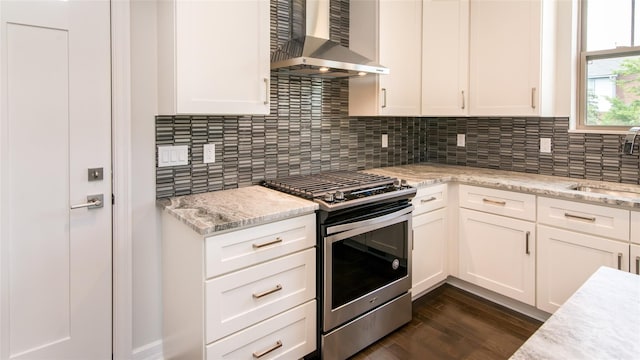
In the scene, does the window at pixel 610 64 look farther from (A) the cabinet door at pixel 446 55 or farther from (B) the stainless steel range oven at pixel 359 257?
(B) the stainless steel range oven at pixel 359 257

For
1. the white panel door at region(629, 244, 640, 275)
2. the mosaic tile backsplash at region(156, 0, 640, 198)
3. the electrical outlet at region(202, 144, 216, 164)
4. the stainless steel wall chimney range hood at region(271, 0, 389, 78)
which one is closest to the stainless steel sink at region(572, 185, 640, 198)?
the mosaic tile backsplash at region(156, 0, 640, 198)

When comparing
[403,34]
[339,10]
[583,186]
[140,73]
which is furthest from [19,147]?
[583,186]

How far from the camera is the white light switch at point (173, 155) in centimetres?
210

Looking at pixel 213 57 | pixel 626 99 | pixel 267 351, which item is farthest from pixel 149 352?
pixel 626 99

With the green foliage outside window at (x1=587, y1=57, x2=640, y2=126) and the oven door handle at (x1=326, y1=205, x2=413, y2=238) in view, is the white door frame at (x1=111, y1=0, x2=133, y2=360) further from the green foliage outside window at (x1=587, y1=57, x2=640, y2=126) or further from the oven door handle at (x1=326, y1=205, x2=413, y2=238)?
the green foliage outside window at (x1=587, y1=57, x2=640, y2=126)

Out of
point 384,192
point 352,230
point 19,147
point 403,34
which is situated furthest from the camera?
point 403,34

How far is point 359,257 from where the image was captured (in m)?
2.16

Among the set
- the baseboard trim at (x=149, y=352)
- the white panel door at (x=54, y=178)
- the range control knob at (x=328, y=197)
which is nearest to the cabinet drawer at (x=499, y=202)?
the range control knob at (x=328, y=197)

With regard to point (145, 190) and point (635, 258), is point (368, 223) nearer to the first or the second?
point (145, 190)

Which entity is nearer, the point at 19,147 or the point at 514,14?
the point at 19,147

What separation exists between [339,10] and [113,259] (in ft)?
7.45

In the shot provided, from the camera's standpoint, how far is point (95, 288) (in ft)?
6.37

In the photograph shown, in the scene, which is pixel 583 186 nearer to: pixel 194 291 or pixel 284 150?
pixel 284 150

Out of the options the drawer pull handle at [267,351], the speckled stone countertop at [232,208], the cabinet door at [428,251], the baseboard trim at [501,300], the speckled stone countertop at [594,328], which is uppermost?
the speckled stone countertop at [232,208]
